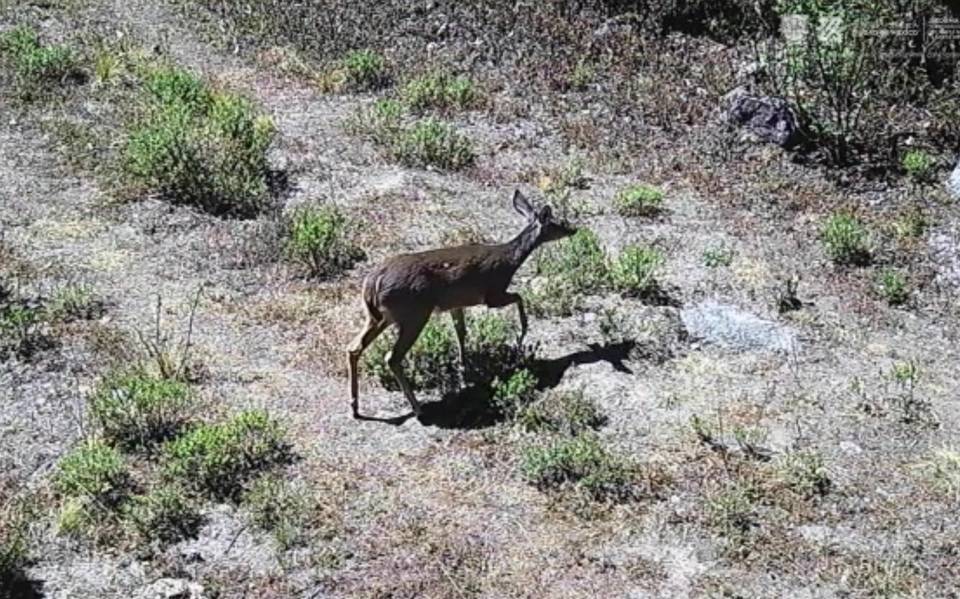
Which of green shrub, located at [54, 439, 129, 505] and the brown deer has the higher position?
the brown deer

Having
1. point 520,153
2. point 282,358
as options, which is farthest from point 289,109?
point 282,358

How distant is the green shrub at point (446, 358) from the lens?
9578 mm

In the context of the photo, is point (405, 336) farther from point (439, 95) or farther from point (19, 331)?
point (439, 95)

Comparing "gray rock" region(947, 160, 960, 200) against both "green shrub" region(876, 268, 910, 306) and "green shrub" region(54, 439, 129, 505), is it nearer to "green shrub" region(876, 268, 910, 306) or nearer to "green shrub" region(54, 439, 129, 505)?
"green shrub" region(876, 268, 910, 306)

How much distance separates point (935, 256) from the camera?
11.8 metres

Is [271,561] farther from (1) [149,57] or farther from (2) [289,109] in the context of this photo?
(1) [149,57]

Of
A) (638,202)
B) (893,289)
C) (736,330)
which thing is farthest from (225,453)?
(893,289)

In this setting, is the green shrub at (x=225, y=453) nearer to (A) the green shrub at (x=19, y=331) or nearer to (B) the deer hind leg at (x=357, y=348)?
(B) the deer hind leg at (x=357, y=348)

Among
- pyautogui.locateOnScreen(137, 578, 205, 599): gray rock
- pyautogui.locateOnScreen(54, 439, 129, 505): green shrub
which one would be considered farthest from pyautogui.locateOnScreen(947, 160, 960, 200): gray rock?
pyautogui.locateOnScreen(137, 578, 205, 599): gray rock

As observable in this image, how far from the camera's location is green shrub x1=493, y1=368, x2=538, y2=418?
9.25 meters

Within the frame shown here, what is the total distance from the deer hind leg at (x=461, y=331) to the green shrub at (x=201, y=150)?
3.32 metres

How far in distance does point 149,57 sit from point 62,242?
14.0 ft

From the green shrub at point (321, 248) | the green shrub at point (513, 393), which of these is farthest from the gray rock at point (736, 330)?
the green shrub at point (321, 248)

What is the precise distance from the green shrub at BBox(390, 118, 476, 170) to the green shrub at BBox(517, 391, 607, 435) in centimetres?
434
